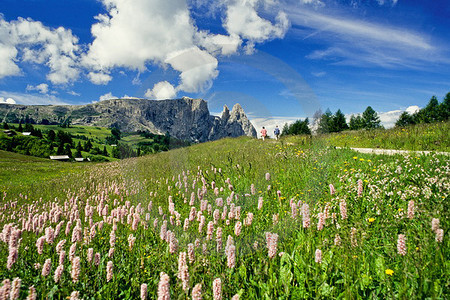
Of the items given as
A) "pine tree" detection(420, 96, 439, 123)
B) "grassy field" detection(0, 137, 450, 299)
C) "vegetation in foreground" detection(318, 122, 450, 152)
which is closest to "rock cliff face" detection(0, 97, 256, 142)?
"grassy field" detection(0, 137, 450, 299)

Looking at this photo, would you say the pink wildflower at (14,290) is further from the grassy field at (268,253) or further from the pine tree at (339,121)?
the pine tree at (339,121)

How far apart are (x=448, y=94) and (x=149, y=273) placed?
382 ft

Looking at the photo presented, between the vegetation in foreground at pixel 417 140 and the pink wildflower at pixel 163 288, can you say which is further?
the vegetation in foreground at pixel 417 140

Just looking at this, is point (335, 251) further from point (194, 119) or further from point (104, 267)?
point (194, 119)

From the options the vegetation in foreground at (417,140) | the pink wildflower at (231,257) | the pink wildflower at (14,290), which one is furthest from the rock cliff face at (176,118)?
the vegetation in foreground at (417,140)

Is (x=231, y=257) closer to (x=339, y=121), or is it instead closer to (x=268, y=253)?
(x=268, y=253)

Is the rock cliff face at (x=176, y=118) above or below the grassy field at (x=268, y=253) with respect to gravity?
above

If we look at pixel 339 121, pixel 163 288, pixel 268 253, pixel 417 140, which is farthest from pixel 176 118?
pixel 339 121

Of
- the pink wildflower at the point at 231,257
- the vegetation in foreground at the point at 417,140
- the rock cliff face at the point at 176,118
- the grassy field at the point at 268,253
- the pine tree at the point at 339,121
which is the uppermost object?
the pine tree at the point at 339,121

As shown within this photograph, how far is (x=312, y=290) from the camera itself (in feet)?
8.68

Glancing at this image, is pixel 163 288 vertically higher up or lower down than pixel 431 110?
lower down

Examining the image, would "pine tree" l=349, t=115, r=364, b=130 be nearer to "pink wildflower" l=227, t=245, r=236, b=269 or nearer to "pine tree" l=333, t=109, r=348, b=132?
"pine tree" l=333, t=109, r=348, b=132

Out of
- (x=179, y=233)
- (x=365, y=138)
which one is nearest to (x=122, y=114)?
(x=179, y=233)

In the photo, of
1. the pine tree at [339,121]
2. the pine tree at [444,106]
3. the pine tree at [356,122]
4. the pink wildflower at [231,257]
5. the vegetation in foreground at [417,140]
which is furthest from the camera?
the pine tree at [356,122]
